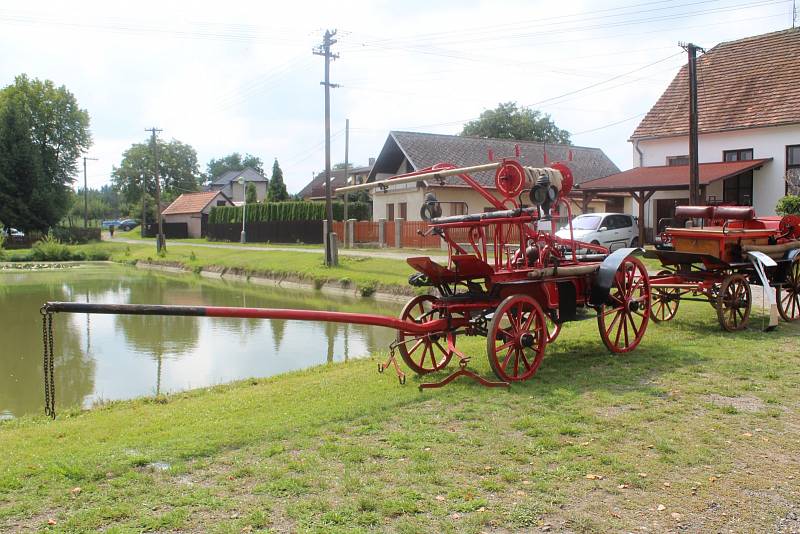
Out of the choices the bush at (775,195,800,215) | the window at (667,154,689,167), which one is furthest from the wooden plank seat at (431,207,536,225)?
the window at (667,154,689,167)

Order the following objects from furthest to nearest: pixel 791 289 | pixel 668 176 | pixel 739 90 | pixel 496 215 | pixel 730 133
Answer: pixel 739 90
pixel 730 133
pixel 668 176
pixel 791 289
pixel 496 215

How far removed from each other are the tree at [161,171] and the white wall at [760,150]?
76.5m

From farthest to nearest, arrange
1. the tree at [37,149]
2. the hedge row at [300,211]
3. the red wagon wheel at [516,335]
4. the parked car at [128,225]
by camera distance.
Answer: the parked car at [128,225] < the tree at [37,149] < the hedge row at [300,211] < the red wagon wheel at [516,335]

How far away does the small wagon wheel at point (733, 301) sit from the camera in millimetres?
10084

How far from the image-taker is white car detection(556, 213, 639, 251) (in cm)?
2430

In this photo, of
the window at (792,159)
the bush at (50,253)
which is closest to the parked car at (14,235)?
the bush at (50,253)

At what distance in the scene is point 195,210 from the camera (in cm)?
6888

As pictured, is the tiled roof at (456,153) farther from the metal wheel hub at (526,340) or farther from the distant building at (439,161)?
the metal wheel hub at (526,340)

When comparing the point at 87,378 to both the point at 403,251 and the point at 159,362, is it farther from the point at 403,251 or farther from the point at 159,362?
the point at 403,251

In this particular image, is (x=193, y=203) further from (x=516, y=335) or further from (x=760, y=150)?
(x=516, y=335)

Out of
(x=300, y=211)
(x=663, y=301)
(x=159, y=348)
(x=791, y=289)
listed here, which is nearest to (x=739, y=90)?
(x=791, y=289)

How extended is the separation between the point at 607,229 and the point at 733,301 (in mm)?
14807

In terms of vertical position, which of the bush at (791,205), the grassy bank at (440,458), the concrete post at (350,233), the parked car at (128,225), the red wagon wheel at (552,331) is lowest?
the grassy bank at (440,458)

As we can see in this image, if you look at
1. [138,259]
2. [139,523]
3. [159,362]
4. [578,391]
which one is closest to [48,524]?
[139,523]
